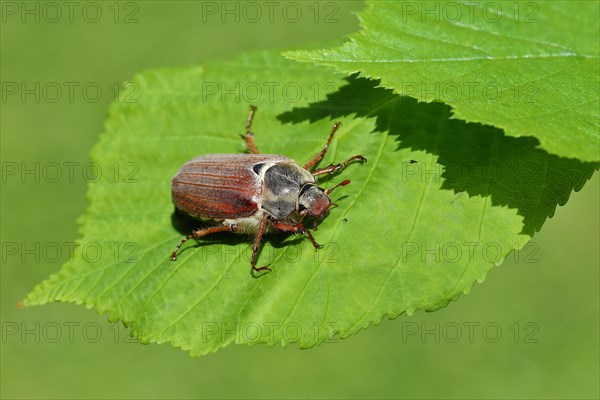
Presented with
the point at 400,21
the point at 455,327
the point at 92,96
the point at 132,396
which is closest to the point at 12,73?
the point at 92,96

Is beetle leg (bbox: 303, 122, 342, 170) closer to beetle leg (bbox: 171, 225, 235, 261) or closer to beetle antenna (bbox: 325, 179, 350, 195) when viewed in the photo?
beetle antenna (bbox: 325, 179, 350, 195)

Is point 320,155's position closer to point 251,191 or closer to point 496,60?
point 251,191

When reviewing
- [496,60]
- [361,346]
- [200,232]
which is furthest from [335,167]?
[361,346]

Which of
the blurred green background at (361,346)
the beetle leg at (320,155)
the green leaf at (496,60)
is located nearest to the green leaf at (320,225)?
the beetle leg at (320,155)

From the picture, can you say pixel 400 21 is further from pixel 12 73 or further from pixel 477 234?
pixel 12 73

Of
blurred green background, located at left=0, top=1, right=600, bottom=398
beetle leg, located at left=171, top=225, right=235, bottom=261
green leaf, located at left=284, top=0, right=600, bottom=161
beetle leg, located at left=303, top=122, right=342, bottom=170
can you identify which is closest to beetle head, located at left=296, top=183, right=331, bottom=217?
beetle leg, located at left=303, top=122, right=342, bottom=170

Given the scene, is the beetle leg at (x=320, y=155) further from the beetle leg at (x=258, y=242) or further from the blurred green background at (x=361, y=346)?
the blurred green background at (x=361, y=346)
